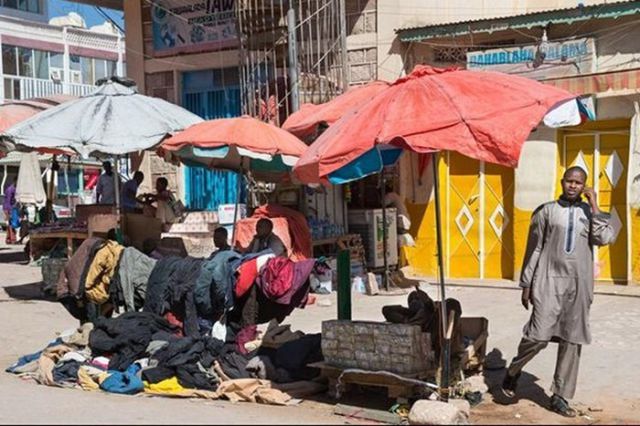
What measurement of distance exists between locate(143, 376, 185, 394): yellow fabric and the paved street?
202 millimetres

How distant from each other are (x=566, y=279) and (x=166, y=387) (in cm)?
335

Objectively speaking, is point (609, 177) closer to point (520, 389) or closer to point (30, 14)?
point (520, 389)

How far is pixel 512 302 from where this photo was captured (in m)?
11.0

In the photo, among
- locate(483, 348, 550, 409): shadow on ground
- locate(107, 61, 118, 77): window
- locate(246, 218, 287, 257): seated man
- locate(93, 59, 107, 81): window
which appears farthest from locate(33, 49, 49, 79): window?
locate(483, 348, 550, 409): shadow on ground

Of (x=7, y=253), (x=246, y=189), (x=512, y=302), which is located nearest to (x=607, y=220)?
(x=512, y=302)

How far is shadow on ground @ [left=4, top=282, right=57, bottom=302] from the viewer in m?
12.3

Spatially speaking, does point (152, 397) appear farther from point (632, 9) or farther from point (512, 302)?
point (632, 9)

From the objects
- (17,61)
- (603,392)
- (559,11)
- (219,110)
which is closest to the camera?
(603,392)

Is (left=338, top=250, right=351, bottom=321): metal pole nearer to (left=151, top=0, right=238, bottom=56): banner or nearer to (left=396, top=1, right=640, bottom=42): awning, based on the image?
(left=396, top=1, right=640, bottom=42): awning

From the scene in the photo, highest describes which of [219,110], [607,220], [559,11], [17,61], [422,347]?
[17,61]

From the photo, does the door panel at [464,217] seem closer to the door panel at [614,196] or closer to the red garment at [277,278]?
the door panel at [614,196]

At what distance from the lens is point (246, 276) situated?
766cm

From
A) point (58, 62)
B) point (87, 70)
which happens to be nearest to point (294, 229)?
point (58, 62)

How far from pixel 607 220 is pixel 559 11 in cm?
679
